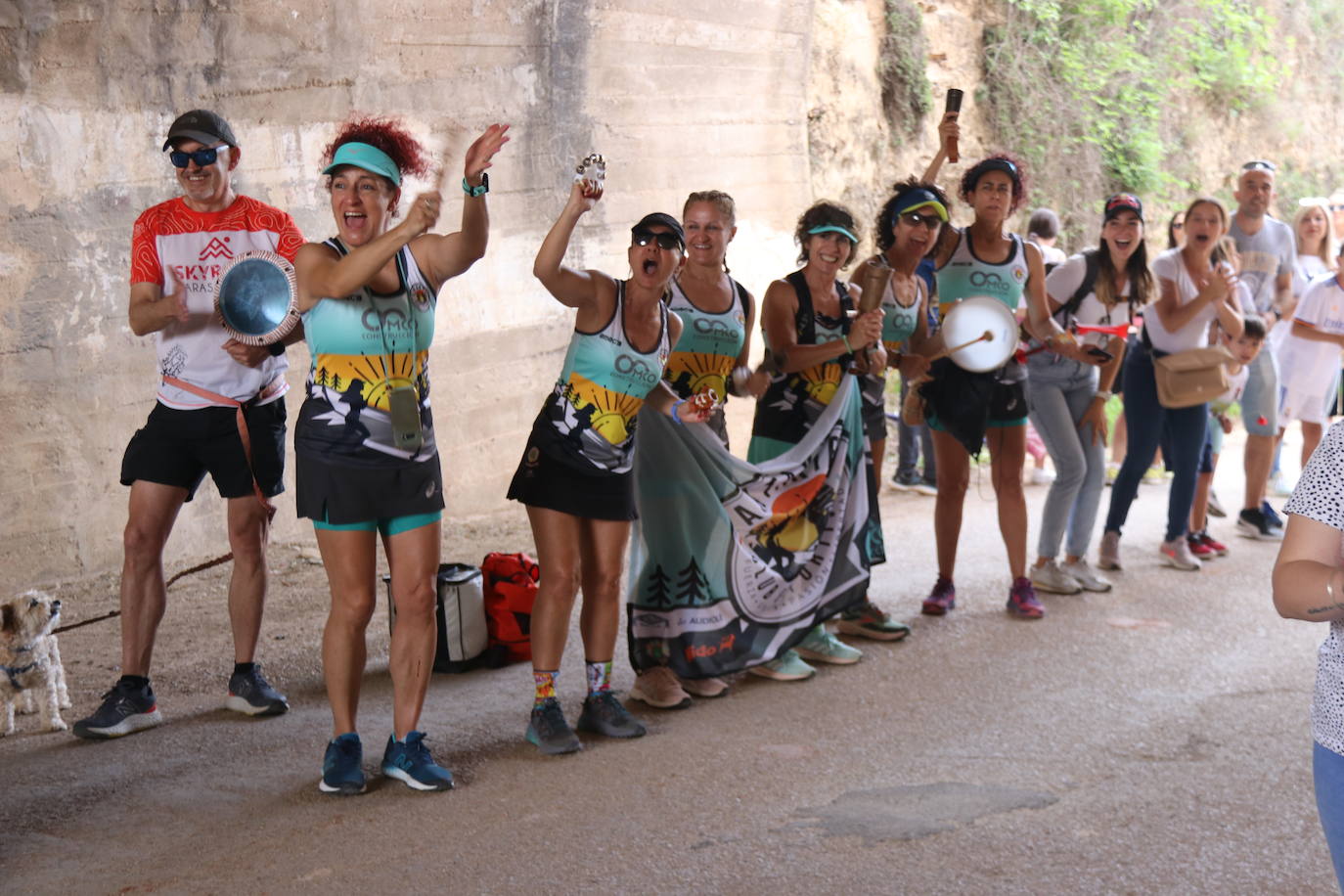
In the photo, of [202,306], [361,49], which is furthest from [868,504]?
[361,49]

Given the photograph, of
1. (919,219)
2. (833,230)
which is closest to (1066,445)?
(919,219)

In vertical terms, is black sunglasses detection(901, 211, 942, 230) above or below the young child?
above

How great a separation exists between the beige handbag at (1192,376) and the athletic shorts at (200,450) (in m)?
4.81

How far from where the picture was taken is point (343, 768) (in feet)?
14.2

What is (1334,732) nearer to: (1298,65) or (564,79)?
(564,79)

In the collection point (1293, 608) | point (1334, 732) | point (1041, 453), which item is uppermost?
point (1293, 608)

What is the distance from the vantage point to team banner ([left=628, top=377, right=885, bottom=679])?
5.35m

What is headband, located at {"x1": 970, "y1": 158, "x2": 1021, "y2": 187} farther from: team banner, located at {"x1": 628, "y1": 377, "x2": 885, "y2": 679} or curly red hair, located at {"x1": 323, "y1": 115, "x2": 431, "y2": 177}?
curly red hair, located at {"x1": 323, "y1": 115, "x2": 431, "y2": 177}

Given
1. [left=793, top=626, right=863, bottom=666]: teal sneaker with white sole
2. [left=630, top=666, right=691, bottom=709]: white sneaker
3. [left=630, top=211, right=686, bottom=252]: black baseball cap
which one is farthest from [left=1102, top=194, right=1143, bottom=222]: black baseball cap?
[left=630, top=666, right=691, bottom=709]: white sneaker

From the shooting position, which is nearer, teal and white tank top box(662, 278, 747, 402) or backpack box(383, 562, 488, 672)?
teal and white tank top box(662, 278, 747, 402)

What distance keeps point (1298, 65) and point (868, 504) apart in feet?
54.4

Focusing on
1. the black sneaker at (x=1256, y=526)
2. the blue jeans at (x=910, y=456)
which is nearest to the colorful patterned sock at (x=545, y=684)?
the black sneaker at (x=1256, y=526)

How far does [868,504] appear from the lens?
6109mm

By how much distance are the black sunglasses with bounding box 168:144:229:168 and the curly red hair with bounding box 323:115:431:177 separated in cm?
79
